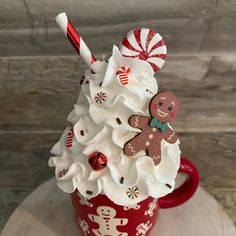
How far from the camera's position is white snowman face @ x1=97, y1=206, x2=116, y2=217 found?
0.68 metres

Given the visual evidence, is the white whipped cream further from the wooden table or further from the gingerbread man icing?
the wooden table

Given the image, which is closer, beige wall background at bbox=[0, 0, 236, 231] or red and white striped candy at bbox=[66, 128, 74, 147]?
red and white striped candy at bbox=[66, 128, 74, 147]

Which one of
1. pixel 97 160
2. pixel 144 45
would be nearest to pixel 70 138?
pixel 97 160

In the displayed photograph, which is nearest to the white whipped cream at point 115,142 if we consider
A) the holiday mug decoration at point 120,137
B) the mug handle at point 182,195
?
the holiday mug decoration at point 120,137

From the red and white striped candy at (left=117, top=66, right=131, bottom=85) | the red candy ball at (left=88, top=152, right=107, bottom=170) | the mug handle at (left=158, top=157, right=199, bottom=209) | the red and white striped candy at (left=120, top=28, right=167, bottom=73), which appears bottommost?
the mug handle at (left=158, top=157, right=199, bottom=209)

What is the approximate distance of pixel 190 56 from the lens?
0.90 m

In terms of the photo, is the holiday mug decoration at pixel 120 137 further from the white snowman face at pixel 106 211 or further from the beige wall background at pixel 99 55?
the beige wall background at pixel 99 55

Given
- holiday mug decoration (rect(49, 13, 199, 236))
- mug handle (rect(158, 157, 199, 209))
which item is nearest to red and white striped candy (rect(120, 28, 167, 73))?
holiday mug decoration (rect(49, 13, 199, 236))

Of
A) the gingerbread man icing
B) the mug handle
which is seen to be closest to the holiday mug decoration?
the gingerbread man icing

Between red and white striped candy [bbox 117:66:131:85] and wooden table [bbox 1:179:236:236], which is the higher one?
red and white striped candy [bbox 117:66:131:85]

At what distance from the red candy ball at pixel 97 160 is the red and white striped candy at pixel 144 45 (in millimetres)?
174

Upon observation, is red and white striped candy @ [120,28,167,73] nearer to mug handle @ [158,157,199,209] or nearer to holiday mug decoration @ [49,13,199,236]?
holiday mug decoration @ [49,13,199,236]

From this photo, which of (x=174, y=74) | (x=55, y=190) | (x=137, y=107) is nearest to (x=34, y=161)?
(x=55, y=190)

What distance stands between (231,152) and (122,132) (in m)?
0.54
